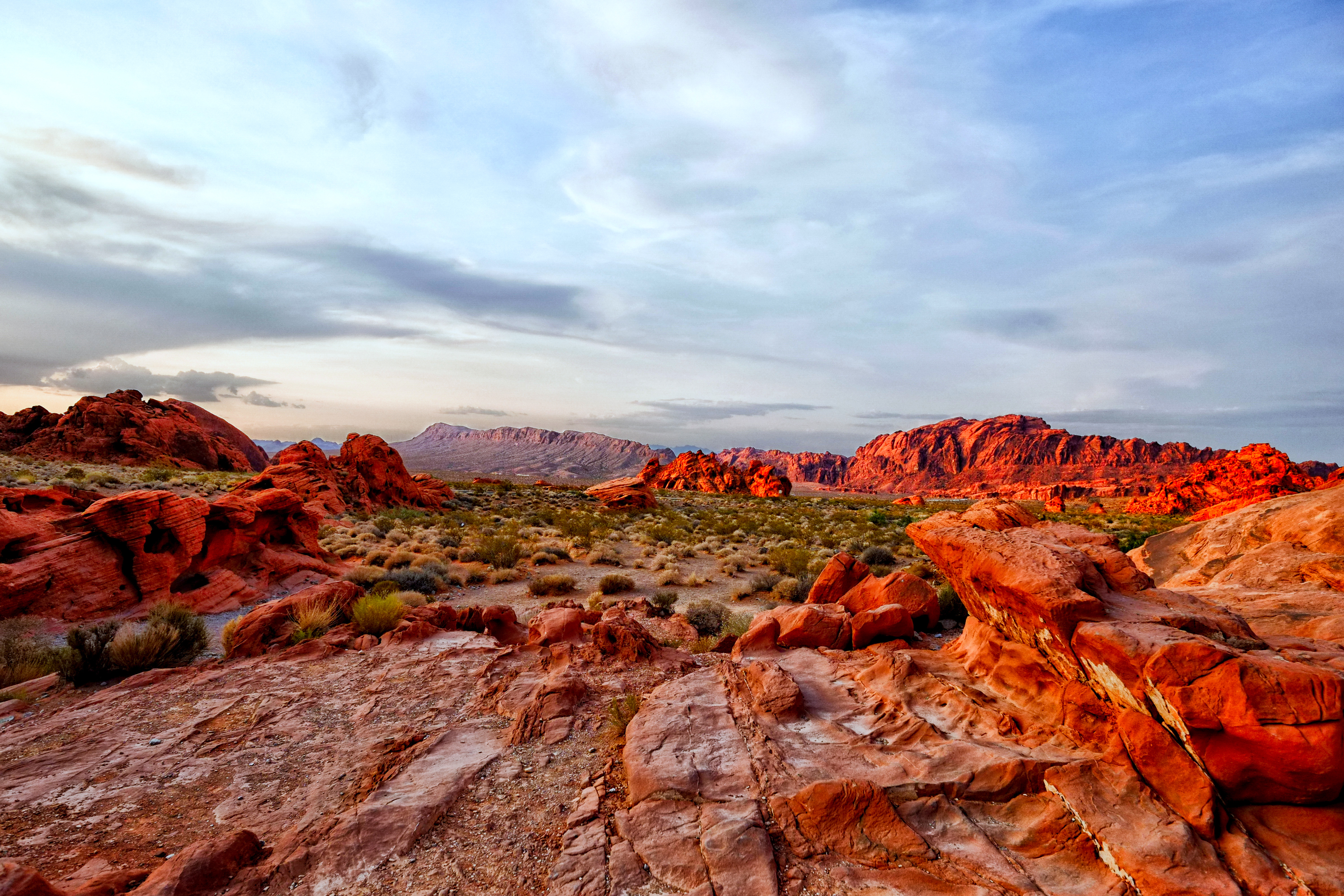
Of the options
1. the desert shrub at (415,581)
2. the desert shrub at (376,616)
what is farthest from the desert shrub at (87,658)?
the desert shrub at (415,581)

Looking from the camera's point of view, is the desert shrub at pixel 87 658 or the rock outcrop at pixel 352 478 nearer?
the desert shrub at pixel 87 658

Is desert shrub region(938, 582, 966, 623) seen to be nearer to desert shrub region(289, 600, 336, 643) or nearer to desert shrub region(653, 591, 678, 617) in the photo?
desert shrub region(653, 591, 678, 617)

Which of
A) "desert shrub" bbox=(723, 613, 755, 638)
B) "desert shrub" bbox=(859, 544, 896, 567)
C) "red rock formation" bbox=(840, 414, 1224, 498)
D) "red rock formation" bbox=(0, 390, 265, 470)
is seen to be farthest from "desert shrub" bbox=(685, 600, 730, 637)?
"red rock formation" bbox=(840, 414, 1224, 498)

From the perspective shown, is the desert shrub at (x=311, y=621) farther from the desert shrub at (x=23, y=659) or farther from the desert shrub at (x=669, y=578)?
the desert shrub at (x=669, y=578)

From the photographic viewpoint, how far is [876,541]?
82.0 feet

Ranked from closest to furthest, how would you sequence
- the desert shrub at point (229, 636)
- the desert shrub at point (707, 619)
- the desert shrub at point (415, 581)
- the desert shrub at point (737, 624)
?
the desert shrub at point (229, 636) → the desert shrub at point (737, 624) → the desert shrub at point (707, 619) → the desert shrub at point (415, 581)

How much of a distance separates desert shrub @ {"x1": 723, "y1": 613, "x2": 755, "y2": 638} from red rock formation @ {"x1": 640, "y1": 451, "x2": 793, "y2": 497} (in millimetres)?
65154

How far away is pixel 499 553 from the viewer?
754 inches

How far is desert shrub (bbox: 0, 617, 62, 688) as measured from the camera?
8.02 m

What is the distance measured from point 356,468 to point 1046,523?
33.6 meters

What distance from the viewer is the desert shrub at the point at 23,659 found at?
8023 millimetres

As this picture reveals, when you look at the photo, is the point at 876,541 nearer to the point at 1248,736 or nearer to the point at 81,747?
the point at 1248,736

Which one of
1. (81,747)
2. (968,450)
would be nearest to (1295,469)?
(81,747)

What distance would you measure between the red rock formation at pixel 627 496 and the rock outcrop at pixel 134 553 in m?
26.8
